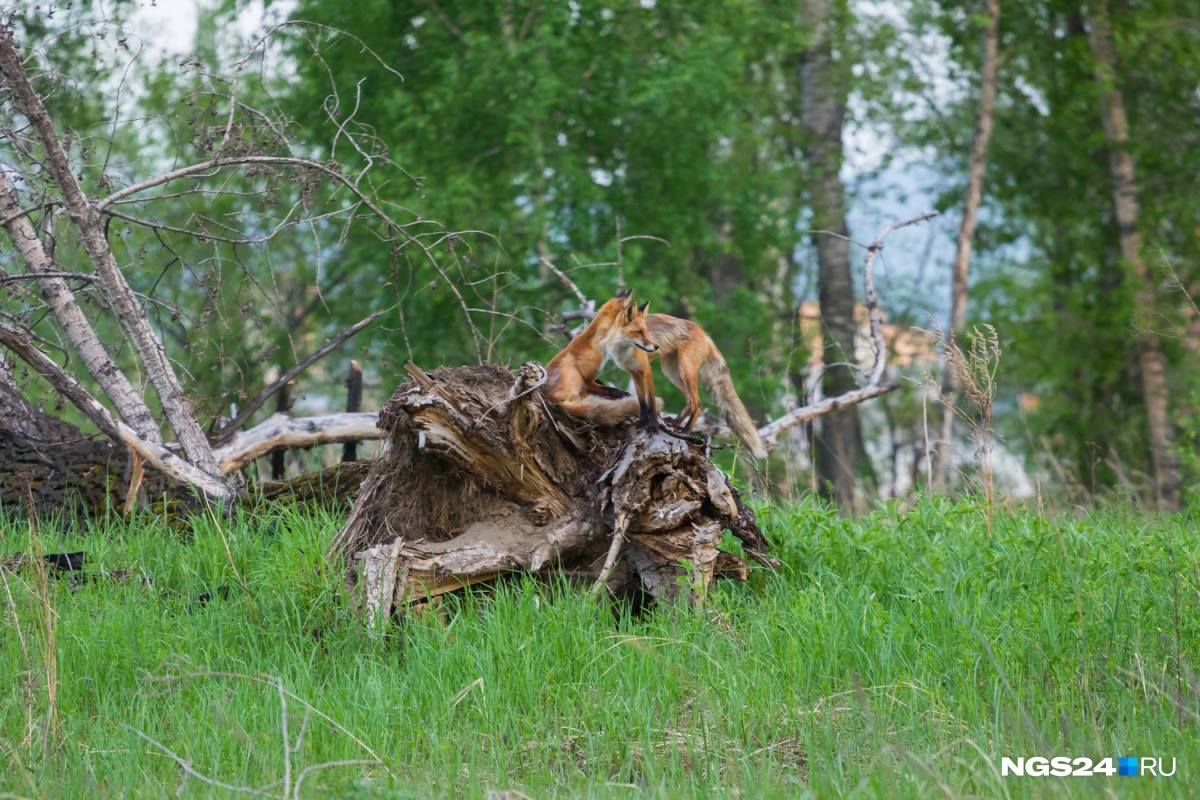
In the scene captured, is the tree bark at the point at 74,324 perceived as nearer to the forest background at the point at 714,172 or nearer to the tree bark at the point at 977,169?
the forest background at the point at 714,172

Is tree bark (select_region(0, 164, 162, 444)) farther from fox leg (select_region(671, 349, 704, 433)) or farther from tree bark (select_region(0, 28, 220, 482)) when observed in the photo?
fox leg (select_region(671, 349, 704, 433))

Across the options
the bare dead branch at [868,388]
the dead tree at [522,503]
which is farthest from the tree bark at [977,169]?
the dead tree at [522,503]

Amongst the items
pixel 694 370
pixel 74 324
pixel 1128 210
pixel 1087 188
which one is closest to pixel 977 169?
pixel 1128 210

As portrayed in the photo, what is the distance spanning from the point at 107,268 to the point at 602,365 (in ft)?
11.1

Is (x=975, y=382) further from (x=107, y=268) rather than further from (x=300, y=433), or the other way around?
(x=107, y=268)

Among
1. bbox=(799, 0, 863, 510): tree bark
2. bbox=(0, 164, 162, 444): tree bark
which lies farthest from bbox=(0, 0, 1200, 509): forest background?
bbox=(0, 164, 162, 444): tree bark

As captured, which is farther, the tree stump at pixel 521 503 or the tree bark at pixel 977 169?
the tree bark at pixel 977 169

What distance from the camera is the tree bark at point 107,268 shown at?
6328 millimetres

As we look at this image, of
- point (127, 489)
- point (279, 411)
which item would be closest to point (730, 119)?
point (279, 411)

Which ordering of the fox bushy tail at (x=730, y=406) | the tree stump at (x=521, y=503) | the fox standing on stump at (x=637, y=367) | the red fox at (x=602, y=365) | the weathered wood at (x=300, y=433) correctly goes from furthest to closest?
the weathered wood at (x=300, y=433) < the fox bushy tail at (x=730, y=406) < the fox standing on stump at (x=637, y=367) < the red fox at (x=602, y=365) < the tree stump at (x=521, y=503)

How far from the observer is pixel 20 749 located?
4246 millimetres

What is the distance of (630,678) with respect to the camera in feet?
15.6

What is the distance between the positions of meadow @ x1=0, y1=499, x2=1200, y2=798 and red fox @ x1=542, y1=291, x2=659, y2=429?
3.94 ft

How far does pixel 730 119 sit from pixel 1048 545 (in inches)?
477
